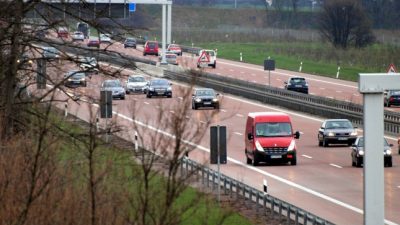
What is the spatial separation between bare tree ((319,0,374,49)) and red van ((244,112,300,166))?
68.9 m

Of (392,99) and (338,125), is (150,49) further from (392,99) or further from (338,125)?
(338,125)

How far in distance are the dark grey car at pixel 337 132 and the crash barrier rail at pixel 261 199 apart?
14.5 m

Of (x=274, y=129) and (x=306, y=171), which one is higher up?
(x=274, y=129)

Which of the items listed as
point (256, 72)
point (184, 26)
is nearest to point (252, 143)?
point (256, 72)

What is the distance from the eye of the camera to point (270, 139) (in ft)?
145

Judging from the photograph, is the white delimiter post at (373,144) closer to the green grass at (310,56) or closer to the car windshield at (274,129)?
the car windshield at (274,129)

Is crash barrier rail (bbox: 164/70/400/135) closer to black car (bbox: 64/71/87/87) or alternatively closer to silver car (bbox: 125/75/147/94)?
silver car (bbox: 125/75/147/94)

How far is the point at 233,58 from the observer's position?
404ft

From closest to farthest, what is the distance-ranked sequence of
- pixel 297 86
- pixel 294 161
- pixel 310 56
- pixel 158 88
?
pixel 294 161 → pixel 158 88 → pixel 297 86 → pixel 310 56

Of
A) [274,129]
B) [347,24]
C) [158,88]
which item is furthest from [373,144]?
[347,24]

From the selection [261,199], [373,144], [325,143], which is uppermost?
[373,144]

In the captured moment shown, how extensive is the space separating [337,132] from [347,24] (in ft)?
213

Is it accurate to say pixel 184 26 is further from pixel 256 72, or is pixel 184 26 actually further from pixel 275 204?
pixel 275 204

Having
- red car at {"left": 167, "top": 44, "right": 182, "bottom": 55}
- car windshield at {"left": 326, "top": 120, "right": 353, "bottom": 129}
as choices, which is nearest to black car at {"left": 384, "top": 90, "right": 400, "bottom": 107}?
car windshield at {"left": 326, "top": 120, "right": 353, "bottom": 129}
